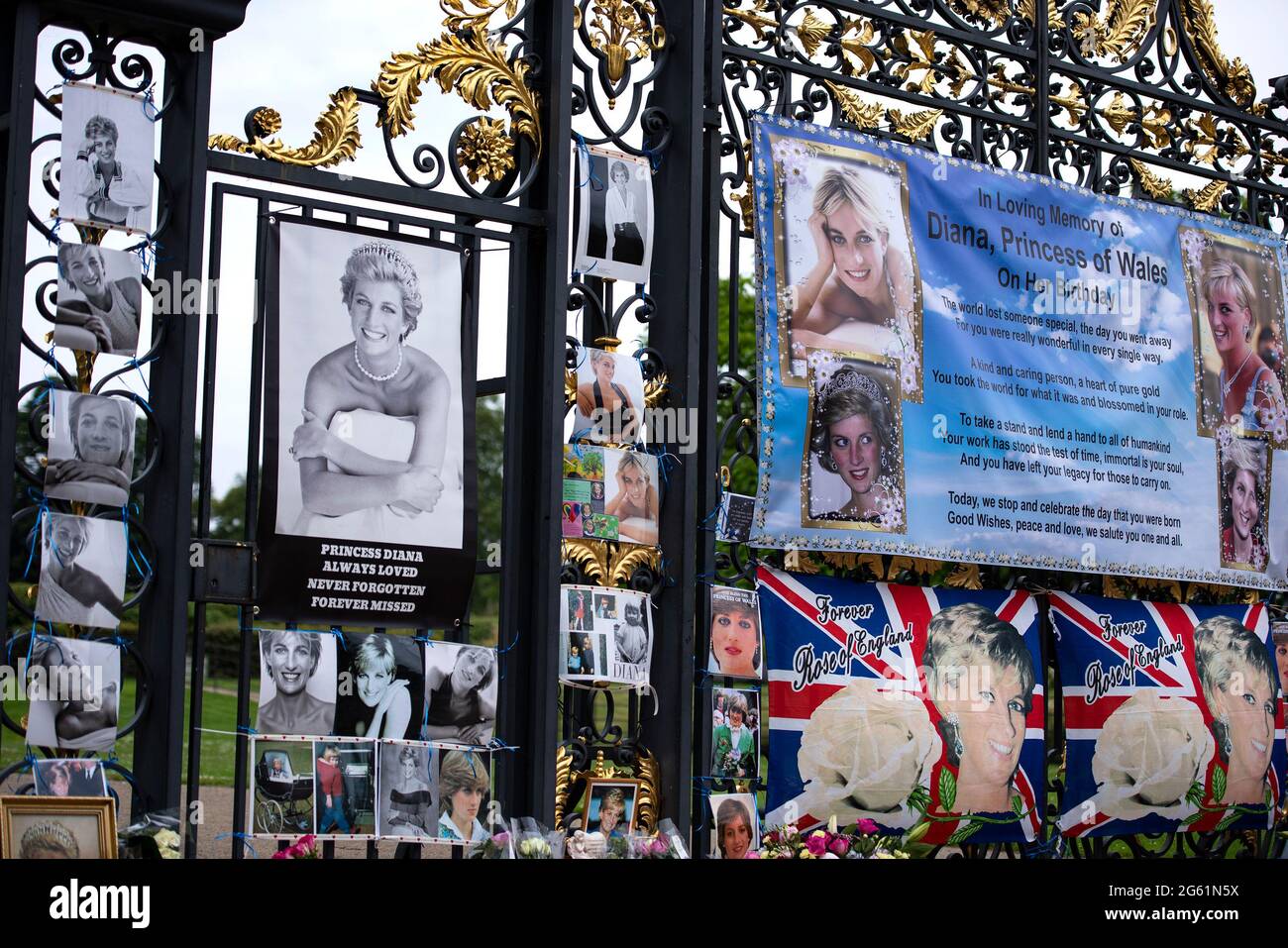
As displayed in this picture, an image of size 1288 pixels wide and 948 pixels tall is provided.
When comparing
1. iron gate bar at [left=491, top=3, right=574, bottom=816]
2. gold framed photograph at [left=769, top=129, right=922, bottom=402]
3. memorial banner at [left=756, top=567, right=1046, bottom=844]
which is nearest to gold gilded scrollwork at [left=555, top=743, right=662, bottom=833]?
iron gate bar at [left=491, top=3, right=574, bottom=816]

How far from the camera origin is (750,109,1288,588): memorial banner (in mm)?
7297

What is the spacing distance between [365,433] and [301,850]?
1.50m

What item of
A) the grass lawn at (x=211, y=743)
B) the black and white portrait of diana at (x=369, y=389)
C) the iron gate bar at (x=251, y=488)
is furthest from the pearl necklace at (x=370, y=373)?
the grass lawn at (x=211, y=743)

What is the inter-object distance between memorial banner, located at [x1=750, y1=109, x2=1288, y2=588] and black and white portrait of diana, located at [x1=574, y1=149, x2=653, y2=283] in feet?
1.99

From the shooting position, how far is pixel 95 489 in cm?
544

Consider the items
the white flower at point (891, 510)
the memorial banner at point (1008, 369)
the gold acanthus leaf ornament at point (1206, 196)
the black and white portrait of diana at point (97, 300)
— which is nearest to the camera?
the black and white portrait of diana at point (97, 300)

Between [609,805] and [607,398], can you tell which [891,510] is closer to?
[607,398]

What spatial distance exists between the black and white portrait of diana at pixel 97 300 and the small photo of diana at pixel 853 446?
2961mm

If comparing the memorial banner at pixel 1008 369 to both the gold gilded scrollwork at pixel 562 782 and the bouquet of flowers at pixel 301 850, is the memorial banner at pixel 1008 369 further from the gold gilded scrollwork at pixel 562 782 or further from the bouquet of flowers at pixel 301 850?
the bouquet of flowers at pixel 301 850

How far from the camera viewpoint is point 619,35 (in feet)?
22.7

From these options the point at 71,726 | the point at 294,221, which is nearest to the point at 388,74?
the point at 294,221

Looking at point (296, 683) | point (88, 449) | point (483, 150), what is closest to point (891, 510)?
point (483, 150)

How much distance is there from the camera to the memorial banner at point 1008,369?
23.9 ft

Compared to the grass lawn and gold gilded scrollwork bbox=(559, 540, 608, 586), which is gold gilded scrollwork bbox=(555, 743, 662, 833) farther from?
the grass lawn
